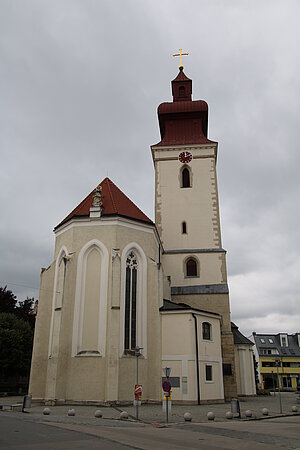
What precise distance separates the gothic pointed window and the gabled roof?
2837 millimetres

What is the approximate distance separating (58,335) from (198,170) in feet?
64.0

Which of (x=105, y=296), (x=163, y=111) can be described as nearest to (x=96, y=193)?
(x=105, y=296)

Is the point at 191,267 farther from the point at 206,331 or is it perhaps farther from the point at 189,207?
the point at 206,331

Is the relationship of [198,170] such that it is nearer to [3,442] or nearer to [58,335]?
[58,335]

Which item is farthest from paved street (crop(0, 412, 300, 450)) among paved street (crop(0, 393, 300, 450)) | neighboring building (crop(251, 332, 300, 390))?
neighboring building (crop(251, 332, 300, 390))

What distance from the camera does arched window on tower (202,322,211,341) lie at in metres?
26.2

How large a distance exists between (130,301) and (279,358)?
162 feet

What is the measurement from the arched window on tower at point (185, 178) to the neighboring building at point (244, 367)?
14703mm

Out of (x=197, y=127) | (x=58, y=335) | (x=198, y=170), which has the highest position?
(x=197, y=127)

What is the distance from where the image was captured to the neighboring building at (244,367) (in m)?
35.2

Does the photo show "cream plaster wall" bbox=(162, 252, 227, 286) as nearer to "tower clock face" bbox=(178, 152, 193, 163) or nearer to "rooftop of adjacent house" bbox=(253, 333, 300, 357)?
"tower clock face" bbox=(178, 152, 193, 163)

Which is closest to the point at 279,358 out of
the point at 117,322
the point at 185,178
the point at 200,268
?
the point at 200,268

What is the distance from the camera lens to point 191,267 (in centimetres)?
3303

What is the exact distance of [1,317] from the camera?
124 ft
